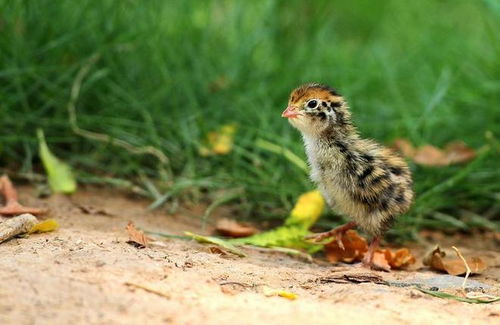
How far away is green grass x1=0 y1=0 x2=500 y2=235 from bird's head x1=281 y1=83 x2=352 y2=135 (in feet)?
3.01

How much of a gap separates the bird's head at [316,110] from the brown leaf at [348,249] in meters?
0.64

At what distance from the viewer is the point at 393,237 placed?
16.9 ft

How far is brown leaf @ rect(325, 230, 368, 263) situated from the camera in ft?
14.9

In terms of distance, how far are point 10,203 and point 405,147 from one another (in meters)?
2.73

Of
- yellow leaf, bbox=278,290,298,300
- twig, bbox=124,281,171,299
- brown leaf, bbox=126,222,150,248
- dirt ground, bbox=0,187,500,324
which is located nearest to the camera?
dirt ground, bbox=0,187,500,324

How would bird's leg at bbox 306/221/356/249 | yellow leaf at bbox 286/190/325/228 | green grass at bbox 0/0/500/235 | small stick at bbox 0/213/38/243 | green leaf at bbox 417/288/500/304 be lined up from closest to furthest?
green leaf at bbox 417/288/500/304, small stick at bbox 0/213/38/243, bird's leg at bbox 306/221/356/249, yellow leaf at bbox 286/190/325/228, green grass at bbox 0/0/500/235

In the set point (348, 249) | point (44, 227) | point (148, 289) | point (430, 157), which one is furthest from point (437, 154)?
point (148, 289)

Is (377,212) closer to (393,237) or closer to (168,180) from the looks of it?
(393,237)

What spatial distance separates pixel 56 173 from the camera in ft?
17.0

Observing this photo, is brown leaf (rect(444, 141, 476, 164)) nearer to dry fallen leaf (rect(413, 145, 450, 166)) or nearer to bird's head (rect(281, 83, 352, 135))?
dry fallen leaf (rect(413, 145, 450, 166))

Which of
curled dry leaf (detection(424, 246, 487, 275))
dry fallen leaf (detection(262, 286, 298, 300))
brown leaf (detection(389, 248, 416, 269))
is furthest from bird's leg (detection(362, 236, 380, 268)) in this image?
dry fallen leaf (detection(262, 286, 298, 300))

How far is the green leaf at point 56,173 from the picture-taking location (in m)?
5.14

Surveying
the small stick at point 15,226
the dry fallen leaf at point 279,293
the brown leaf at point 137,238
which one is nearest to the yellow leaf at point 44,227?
the small stick at point 15,226

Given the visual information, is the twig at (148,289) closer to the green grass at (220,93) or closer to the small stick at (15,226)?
the small stick at (15,226)
